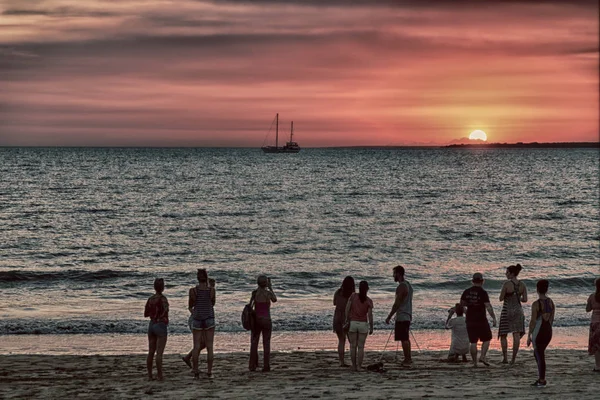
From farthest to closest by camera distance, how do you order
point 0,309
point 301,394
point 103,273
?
point 103,273 < point 0,309 < point 301,394

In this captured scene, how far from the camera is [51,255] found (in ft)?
121

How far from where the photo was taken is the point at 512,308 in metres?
15.0

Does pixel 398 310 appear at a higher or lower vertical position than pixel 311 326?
higher

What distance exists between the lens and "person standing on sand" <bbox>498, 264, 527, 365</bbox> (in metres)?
14.8

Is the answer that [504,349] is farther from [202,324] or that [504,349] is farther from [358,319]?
[202,324]

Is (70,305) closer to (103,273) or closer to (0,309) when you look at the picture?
(0,309)

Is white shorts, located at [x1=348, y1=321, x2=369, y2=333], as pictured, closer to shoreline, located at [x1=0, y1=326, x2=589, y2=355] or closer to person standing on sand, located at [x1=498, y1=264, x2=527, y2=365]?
person standing on sand, located at [x1=498, y1=264, x2=527, y2=365]

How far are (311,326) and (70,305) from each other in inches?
318

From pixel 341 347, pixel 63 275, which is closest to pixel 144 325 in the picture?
pixel 341 347

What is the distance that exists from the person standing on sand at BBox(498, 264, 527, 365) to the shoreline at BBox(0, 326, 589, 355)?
2.33m

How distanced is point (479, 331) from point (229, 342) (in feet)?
21.1

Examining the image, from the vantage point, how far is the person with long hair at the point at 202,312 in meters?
13.4

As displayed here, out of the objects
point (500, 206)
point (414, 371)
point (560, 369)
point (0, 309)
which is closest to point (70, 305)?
point (0, 309)

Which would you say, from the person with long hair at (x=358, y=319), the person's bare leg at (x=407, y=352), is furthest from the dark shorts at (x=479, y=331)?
the person with long hair at (x=358, y=319)
